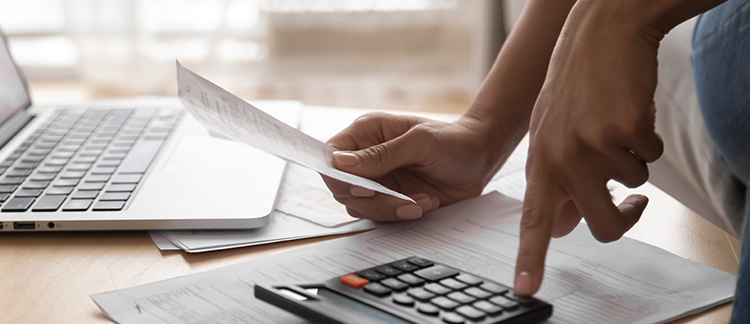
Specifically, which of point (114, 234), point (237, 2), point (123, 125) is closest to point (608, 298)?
point (114, 234)

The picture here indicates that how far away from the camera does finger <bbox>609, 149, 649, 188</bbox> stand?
1.37ft

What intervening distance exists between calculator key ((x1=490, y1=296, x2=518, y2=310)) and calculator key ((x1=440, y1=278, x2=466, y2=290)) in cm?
2

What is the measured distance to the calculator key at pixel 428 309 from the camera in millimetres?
361

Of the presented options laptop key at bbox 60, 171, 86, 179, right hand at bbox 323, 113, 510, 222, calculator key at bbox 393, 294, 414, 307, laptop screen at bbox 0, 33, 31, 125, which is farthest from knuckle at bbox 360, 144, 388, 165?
laptop screen at bbox 0, 33, 31, 125

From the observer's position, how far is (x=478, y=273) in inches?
18.2

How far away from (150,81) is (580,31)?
263 centimetres

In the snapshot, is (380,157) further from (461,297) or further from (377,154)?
(461,297)

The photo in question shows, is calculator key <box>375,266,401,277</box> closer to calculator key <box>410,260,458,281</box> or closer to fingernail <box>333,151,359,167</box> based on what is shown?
calculator key <box>410,260,458,281</box>

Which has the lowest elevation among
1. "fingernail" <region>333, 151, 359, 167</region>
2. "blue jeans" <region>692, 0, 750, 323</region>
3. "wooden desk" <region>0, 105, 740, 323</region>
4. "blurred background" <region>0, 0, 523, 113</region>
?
"wooden desk" <region>0, 105, 740, 323</region>

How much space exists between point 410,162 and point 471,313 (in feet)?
0.90

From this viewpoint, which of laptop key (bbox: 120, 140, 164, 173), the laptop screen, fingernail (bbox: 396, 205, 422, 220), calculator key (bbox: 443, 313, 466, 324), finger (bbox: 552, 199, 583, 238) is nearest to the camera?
calculator key (bbox: 443, 313, 466, 324)

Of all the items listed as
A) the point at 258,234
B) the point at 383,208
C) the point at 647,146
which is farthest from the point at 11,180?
the point at 647,146

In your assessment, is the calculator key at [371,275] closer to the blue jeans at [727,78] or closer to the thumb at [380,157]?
the thumb at [380,157]

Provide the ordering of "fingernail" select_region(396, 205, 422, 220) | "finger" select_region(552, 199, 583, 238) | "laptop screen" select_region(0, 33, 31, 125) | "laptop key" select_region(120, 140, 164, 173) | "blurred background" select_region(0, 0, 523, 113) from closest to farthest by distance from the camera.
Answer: "finger" select_region(552, 199, 583, 238)
"fingernail" select_region(396, 205, 422, 220)
"laptop key" select_region(120, 140, 164, 173)
"laptop screen" select_region(0, 33, 31, 125)
"blurred background" select_region(0, 0, 523, 113)
